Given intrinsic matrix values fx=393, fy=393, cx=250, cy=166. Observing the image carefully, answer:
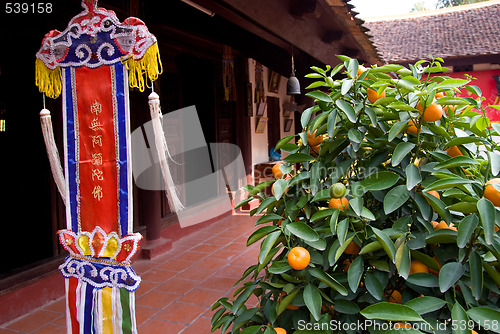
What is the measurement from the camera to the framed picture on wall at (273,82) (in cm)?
840

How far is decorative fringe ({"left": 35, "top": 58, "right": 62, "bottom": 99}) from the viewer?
2.09 meters

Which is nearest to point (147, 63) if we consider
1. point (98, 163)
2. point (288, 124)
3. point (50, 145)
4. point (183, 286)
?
point (98, 163)

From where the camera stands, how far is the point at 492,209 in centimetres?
93

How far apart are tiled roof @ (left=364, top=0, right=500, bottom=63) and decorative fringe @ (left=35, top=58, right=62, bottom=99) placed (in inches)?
442

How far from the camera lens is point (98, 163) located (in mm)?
2031

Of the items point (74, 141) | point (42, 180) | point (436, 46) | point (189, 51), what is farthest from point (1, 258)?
point (436, 46)

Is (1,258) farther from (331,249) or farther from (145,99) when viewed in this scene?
(331,249)

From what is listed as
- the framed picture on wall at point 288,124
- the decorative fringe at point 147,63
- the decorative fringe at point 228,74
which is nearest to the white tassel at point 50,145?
the decorative fringe at point 147,63

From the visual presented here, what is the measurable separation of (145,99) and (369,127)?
11.0 ft

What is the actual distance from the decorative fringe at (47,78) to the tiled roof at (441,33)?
11220mm

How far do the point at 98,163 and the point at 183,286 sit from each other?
1998 mm

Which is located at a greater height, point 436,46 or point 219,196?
point 436,46

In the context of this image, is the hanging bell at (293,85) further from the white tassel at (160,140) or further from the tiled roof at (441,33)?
the tiled roof at (441,33)

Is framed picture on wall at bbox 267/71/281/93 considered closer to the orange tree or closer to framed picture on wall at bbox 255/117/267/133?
framed picture on wall at bbox 255/117/267/133
